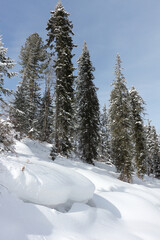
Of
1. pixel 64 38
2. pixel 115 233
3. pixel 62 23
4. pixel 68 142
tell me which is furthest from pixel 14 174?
pixel 62 23

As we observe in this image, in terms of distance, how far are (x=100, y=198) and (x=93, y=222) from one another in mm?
1873

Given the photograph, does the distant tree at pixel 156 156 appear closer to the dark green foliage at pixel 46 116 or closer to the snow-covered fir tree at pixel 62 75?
the dark green foliage at pixel 46 116

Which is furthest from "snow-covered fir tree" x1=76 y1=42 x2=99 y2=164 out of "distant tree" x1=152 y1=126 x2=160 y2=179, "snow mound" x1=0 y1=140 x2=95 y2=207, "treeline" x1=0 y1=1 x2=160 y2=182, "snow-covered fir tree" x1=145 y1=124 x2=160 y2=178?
"distant tree" x1=152 y1=126 x2=160 y2=179

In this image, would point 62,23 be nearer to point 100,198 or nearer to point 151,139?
point 100,198

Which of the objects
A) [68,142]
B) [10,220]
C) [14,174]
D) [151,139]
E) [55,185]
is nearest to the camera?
[10,220]

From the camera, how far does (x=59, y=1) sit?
46.4 feet

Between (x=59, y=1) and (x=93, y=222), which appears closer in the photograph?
(x=93, y=222)

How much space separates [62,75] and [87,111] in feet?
17.0

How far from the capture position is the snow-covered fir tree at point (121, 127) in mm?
13891

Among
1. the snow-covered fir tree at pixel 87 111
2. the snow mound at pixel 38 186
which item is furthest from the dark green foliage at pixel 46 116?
the snow mound at pixel 38 186

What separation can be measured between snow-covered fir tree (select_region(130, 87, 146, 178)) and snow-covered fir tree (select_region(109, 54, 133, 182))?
455cm

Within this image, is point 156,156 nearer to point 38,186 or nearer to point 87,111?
point 87,111

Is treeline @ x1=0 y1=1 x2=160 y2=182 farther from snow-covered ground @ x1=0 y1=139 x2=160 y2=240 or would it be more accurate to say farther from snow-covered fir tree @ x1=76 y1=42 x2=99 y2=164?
snow-covered ground @ x1=0 y1=139 x2=160 y2=240

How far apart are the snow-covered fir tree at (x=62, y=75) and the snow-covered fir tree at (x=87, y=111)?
2.74m
